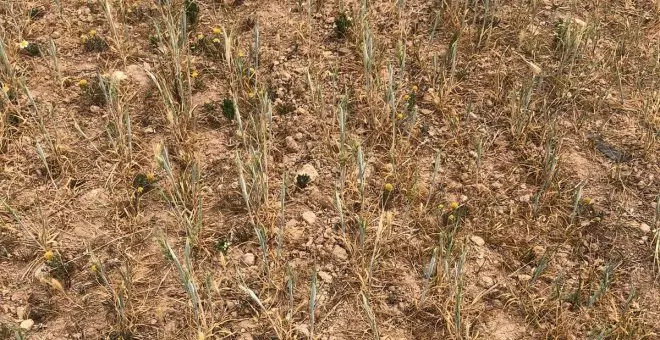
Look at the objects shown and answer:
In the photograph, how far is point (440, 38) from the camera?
449cm

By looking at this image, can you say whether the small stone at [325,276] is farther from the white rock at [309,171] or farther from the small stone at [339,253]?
the white rock at [309,171]

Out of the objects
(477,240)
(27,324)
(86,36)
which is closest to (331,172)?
(477,240)

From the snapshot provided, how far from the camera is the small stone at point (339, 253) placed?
10.9ft

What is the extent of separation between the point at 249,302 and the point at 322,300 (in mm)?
379

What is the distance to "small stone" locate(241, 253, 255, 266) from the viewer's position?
3.27 m

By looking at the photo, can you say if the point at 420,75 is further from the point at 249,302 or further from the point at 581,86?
the point at 249,302

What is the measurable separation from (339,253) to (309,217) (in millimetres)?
294

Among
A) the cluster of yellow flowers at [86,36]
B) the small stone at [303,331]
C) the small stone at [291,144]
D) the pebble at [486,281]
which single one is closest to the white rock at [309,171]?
the small stone at [291,144]

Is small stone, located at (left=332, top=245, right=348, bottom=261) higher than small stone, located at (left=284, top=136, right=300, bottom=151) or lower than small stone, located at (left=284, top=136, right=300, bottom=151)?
lower

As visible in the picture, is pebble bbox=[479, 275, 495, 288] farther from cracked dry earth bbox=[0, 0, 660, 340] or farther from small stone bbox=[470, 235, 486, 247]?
small stone bbox=[470, 235, 486, 247]

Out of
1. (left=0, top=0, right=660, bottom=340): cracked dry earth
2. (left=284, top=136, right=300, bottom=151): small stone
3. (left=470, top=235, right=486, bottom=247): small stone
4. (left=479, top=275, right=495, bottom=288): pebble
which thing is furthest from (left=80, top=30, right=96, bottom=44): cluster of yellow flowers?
(left=479, top=275, right=495, bottom=288): pebble

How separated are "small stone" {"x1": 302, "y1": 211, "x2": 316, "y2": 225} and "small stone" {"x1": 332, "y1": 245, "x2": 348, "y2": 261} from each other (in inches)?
8.6

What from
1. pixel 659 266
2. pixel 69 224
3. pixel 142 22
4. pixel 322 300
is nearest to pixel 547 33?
pixel 659 266

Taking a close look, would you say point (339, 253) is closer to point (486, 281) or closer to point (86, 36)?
point (486, 281)
